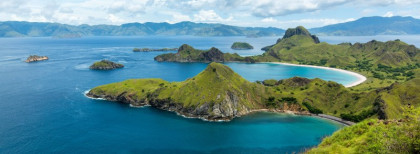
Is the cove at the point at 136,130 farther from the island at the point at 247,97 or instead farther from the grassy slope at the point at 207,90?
the grassy slope at the point at 207,90

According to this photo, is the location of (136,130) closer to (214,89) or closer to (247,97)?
(214,89)

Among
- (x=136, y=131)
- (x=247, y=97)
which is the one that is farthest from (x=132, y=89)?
(x=247, y=97)

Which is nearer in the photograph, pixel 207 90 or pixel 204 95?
pixel 204 95

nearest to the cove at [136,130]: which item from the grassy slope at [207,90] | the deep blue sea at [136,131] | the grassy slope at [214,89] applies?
the deep blue sea at [136,131]

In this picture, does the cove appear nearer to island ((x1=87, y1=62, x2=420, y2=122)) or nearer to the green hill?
the green hill

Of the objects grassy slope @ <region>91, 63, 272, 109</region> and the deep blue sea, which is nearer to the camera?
the deep blue sea

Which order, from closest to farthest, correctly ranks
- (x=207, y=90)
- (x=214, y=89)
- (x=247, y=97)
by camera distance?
(x=214, y=89) < (x=207, y=90) < (x=247, y=97)

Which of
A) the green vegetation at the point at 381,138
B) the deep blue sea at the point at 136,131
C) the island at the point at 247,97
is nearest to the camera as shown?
the green vegetation at the point at 381,138

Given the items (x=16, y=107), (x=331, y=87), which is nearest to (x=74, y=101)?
(x=16, y=107)

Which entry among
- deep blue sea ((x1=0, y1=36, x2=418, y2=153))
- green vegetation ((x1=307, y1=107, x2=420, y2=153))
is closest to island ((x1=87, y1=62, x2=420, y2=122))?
deep blue sea ((x1=0, y1=36, x2=418, y2=153))
